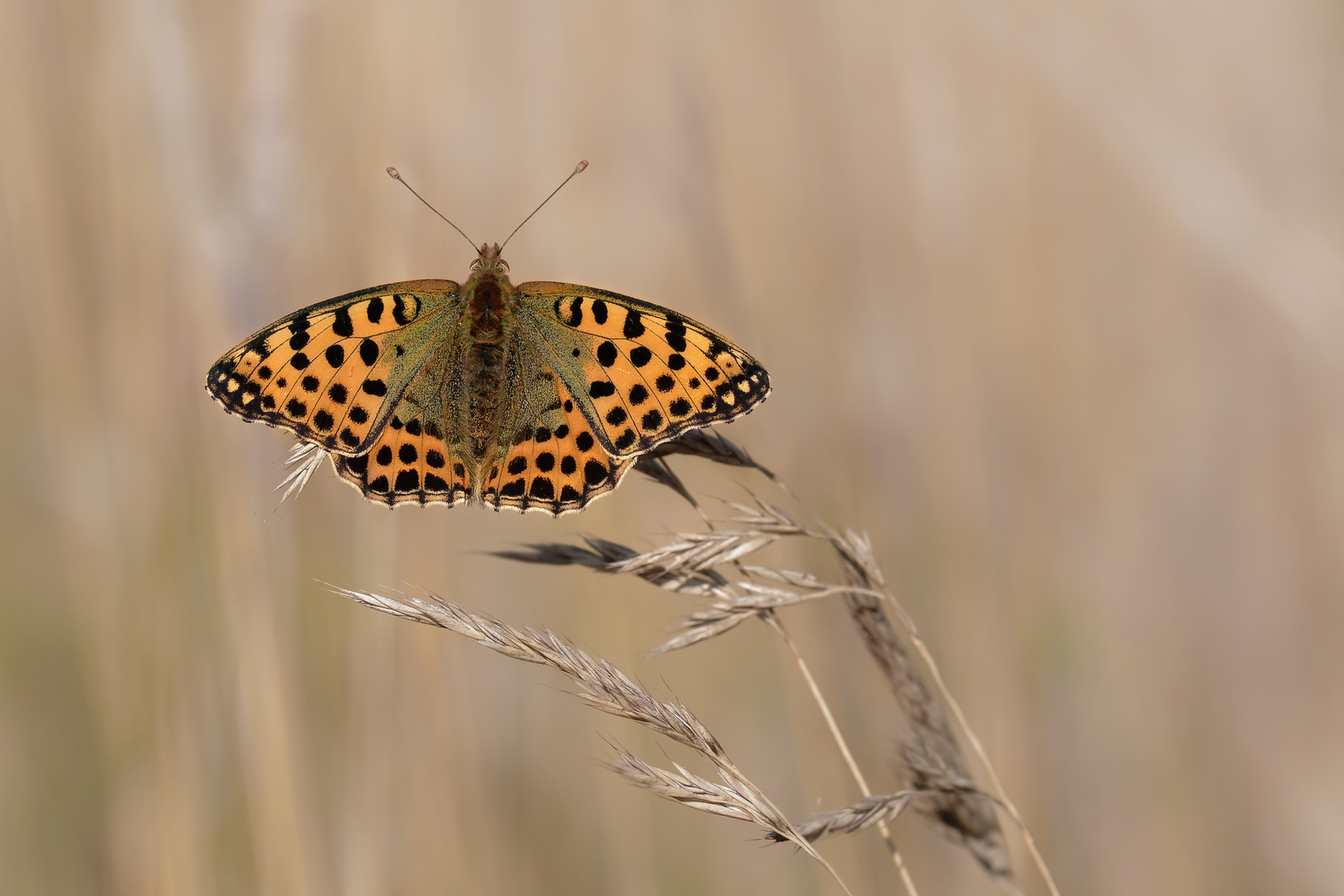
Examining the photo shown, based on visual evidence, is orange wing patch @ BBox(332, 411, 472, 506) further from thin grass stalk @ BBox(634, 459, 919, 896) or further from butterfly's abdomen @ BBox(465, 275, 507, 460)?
thin grass stalk @ BBox(634, 459, 919, 896)

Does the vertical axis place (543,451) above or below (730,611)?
above

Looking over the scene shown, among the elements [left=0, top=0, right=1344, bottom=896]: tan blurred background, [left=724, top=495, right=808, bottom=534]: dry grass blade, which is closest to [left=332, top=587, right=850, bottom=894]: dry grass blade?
[left=724, top=495, right=808, bottom=534]: dry grass blade

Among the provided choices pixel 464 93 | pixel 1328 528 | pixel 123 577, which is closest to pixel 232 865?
pixel 123 577

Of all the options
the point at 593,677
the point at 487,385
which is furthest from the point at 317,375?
the point at 593,677

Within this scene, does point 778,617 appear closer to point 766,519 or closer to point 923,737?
point 766,519

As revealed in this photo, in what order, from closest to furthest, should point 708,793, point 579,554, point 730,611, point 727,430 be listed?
point 708,793 < point 730,611 < point 579,554 < point 727,430

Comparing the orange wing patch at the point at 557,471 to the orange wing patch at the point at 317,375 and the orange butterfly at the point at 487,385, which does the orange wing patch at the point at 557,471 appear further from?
the orange wing patch at the point at 317,375

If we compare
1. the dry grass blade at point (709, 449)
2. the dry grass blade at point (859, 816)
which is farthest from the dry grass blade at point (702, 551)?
the dry grass blade at point (859, 816)
